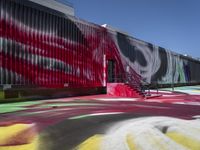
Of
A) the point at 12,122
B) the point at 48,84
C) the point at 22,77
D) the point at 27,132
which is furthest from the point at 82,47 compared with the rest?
the point at 27,132

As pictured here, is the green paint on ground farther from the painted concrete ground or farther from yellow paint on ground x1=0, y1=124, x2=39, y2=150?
yellow paint on ground x1=0, y1=124, x2=39, y2=150

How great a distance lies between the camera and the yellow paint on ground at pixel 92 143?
4.20m

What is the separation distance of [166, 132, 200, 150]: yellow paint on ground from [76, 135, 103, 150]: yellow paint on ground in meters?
1.47

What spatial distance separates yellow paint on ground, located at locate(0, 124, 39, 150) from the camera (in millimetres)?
4223

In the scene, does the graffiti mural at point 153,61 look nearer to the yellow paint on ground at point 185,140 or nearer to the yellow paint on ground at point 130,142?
the yellow paint on ground at point 185,140

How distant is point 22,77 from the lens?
12.0 meters

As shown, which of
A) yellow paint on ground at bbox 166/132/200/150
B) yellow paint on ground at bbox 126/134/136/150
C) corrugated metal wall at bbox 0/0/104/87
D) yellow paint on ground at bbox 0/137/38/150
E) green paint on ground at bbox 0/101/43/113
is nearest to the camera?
yellow paint on ground at bbox 0/137/38/150

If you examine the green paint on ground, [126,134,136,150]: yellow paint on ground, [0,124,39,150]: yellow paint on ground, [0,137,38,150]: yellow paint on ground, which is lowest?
[126,134,136,150]: yellow paint on ground

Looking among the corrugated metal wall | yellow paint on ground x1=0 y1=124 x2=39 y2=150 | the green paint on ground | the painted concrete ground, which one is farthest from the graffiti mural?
yellow paint on ground x1=0 y1=124 x2=39 y2=150

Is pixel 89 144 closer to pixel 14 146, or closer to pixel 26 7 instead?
pixel 14 146

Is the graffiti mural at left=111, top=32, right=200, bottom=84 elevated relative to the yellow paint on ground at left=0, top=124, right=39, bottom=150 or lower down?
elevated

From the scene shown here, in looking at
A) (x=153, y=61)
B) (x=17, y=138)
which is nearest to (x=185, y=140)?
(x=17, y=138)

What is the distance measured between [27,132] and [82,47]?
37.4 feet

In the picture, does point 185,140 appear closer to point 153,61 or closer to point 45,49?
point 45,49
